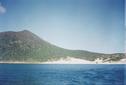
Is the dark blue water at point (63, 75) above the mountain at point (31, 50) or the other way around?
the other way around

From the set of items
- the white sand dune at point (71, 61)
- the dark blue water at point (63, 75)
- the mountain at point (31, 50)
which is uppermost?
the mountain at point (31, 50)

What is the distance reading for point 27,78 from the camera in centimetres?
346

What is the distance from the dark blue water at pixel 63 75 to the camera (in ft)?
11.1

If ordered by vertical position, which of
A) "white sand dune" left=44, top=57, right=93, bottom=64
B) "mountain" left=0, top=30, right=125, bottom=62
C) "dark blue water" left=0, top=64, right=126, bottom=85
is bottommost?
"dark blue water" left=0, top=64, right=126, bottom=85

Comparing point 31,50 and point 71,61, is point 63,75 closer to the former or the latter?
point 71,61

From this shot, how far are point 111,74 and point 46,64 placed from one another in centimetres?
98

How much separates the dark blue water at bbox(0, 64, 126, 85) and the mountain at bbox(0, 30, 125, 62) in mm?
127

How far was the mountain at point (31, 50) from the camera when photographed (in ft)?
11.2

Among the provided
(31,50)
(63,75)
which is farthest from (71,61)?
(31,50)

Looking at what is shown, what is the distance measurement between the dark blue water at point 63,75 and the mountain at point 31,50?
13 cm

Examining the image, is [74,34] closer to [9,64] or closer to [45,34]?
[45,34]

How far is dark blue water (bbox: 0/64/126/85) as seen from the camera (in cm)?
337

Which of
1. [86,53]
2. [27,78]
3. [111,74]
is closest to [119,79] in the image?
[111,74]

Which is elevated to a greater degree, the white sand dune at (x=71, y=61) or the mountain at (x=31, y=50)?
the mountain at (x=31, y=50)
